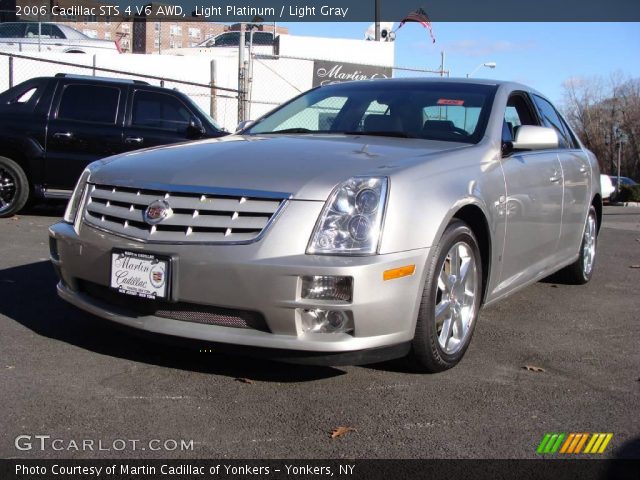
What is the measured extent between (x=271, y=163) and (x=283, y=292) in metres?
0.72

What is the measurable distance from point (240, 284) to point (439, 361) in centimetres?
114

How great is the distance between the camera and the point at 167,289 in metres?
3.34

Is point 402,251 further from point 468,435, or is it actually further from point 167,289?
point 167,289

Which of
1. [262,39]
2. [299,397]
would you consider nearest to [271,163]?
[299,397]

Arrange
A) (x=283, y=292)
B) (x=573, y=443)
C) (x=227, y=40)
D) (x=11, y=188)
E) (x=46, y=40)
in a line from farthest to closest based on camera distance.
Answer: (x=227, y=40) → (x=46, y=40) → (x=11, y=188) → (x=283, y=292) → (x=573, y=443)

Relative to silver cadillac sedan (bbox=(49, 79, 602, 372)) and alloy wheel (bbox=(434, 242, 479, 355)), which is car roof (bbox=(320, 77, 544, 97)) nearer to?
silver cadillac sedan (bbox=(49, 79, 602, 372))

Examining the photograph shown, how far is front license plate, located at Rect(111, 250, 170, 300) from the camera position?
11.0ft

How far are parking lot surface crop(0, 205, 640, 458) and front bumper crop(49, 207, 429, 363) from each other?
28cm

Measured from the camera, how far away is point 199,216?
337 centimetres

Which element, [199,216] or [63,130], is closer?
[199,216]

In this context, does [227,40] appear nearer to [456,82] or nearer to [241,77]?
[241,77]

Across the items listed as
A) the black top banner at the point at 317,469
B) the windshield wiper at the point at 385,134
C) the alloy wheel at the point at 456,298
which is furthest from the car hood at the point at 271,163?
the black top banner at the point at 317,469

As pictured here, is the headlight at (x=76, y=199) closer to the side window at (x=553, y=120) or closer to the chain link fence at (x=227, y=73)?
the side window at (x=553, y=120)

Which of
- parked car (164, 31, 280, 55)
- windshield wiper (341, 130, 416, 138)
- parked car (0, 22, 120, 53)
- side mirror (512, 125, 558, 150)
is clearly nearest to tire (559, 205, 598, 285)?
side mirror (512, 125, 558, 150)
